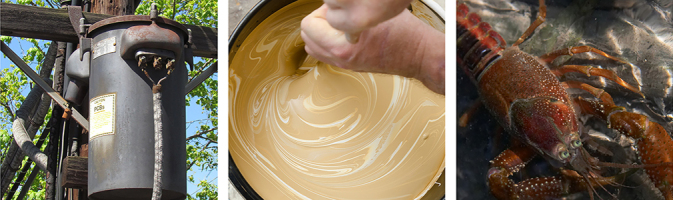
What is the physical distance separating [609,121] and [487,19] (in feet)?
1.30

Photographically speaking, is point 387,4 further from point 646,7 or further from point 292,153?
point 646,7

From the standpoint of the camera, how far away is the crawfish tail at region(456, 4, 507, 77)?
1438 millimetres

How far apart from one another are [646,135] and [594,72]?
0.20m

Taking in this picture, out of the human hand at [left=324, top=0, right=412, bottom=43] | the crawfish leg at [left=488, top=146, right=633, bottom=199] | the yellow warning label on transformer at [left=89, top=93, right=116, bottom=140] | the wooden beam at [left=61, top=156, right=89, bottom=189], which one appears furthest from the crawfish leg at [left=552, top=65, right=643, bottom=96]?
the wooden beam at [left=61, top=156, right=89, bottom=189]

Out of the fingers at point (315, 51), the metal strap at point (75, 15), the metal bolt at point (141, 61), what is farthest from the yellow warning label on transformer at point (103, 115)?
the fingers at point (315, 51)

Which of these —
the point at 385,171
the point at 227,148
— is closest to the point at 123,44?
the point at 227,148

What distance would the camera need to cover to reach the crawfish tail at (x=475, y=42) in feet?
4.72

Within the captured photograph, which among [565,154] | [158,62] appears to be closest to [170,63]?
[158,62]

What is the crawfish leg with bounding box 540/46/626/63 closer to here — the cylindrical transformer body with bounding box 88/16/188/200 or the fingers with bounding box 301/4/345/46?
the fingers with bounding box 301/4/345/46

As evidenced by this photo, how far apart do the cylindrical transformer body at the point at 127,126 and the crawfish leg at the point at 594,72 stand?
1349mm

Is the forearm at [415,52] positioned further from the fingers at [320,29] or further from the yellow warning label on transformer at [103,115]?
the yellow warning label on transformer at [103,115]

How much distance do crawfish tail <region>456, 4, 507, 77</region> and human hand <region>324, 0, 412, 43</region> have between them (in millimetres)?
188

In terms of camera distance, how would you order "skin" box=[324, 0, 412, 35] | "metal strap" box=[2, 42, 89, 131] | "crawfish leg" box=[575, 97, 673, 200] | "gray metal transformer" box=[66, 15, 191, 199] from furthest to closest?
"metal strap" box=[2, 42, 89, 131] < "gray metal transformer" box=[66, 15, 191, 199] < "crawfish leg" box=[575, 97, 673, 200] < "skin" box=[324, 0, 412, 35]

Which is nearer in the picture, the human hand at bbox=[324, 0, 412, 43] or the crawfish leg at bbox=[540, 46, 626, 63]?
the human hand at bbox=[324, 0, 412, 43]
